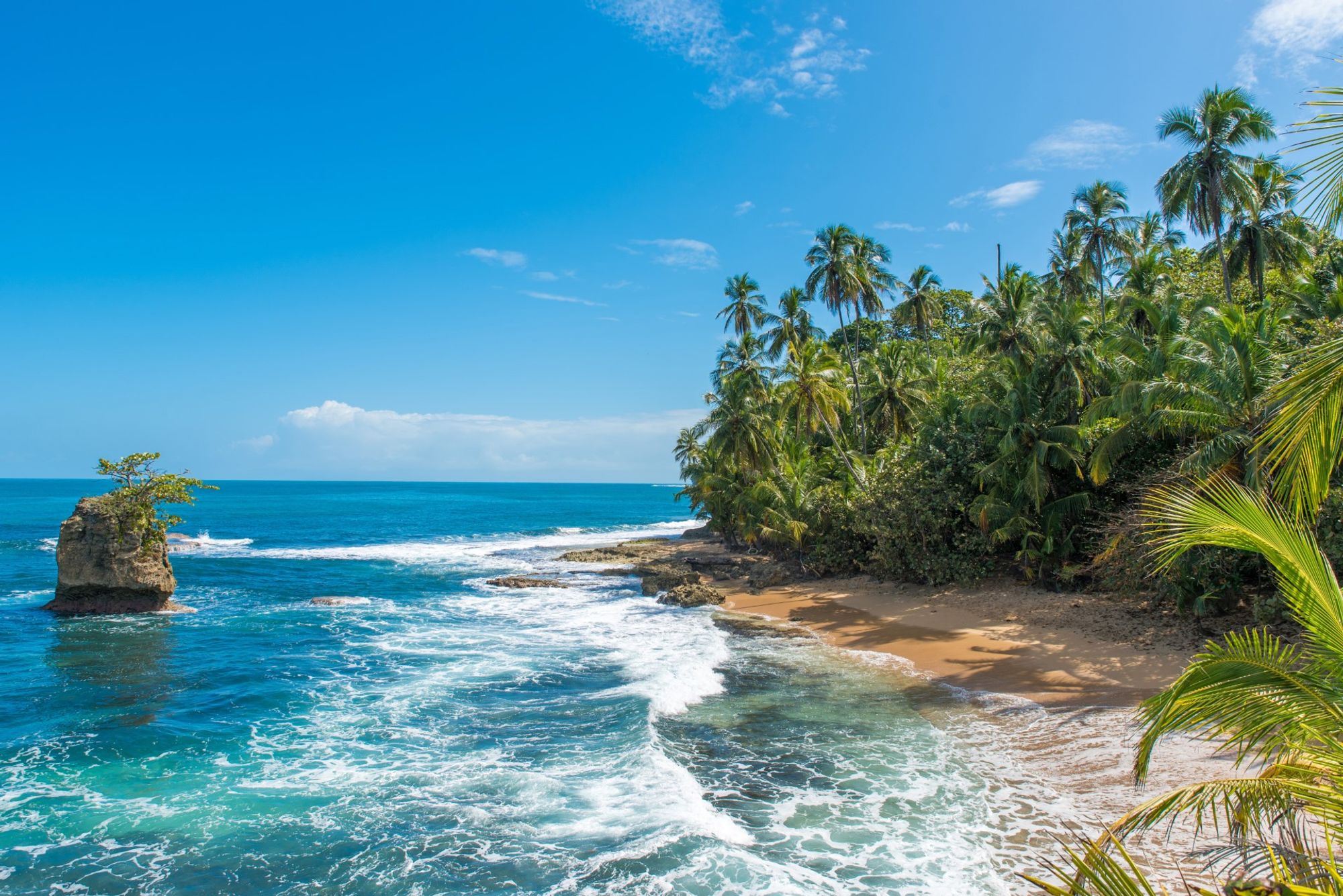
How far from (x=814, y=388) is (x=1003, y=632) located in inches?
591

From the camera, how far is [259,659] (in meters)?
22.0

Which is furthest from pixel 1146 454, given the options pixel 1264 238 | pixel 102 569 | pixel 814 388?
pixel 102 569

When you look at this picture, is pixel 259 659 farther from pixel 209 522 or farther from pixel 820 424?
pixel 209 522

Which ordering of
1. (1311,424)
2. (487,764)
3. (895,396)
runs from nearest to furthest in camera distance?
→ 1. (1311,424)
2. (487,764)
3. (895,396)

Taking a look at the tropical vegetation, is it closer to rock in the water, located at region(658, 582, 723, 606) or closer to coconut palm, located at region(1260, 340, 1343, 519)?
coconut palm, located at region(1260, 340, 1343, 519)

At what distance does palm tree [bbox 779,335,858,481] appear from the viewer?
3341 cm

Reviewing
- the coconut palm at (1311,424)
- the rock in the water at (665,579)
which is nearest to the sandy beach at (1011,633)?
the rock in the water at (665,579)

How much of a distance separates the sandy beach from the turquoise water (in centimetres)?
184

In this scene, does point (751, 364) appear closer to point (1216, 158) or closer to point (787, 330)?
point (787, 330)

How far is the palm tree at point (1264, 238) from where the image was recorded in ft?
108

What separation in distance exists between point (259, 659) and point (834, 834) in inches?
738

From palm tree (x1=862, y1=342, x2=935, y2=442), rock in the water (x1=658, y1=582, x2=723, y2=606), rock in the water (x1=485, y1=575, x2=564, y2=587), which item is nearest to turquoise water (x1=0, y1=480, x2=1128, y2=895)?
rock in the water (x1=658, y1=582, x2=723, y2=606)

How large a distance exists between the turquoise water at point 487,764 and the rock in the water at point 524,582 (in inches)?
351

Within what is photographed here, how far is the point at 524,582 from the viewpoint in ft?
121
